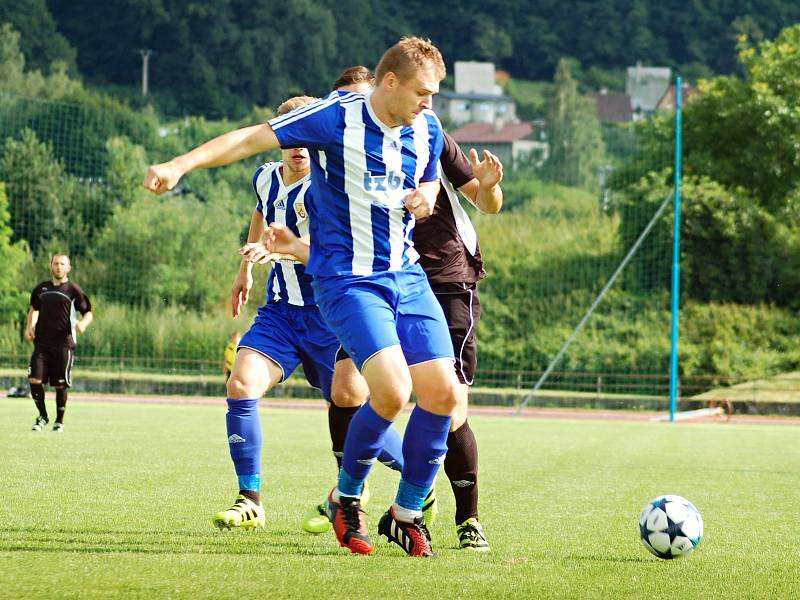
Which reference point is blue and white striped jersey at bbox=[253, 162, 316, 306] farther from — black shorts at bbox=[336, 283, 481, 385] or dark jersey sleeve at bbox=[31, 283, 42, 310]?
dark jersey sleeve at bbox=[31, 283, 42, 310]

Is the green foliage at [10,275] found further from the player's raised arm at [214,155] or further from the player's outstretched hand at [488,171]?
the player's raised arm at [214,155]

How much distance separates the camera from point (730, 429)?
883 inches

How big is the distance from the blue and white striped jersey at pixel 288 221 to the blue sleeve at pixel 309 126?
143 centimetres

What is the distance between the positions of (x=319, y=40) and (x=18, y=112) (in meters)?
84.4

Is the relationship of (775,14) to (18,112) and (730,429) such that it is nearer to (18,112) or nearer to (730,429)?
(18,112)

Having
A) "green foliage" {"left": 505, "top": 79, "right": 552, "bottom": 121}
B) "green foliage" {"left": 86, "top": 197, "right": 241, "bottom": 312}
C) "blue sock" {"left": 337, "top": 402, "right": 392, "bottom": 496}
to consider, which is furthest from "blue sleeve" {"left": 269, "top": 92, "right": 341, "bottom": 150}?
"green foliage" {"left": 505, "top": 79, "right": 552, "bottom": 121}

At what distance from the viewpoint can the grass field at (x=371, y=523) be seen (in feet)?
16.3

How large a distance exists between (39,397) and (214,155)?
1054 centimetres

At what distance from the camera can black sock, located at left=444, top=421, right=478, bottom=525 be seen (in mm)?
6434

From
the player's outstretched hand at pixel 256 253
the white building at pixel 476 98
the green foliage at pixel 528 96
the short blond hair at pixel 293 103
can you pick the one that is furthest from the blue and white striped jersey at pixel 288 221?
the white building at pixel 476 98

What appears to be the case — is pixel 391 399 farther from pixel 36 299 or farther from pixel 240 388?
pixel 36 299

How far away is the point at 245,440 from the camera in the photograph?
7.00m

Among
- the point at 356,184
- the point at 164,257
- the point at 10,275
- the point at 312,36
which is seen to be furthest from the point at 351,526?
the point at 312,36

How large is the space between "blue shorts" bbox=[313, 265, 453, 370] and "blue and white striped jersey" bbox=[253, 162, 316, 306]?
51.0 inches
